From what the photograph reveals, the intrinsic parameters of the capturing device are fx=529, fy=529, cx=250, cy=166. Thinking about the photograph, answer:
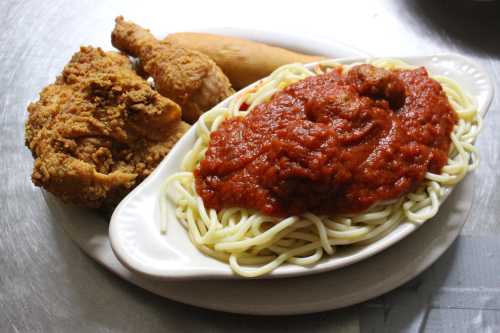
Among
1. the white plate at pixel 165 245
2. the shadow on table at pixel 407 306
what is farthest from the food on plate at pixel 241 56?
the shadow on table at pixel 407 306

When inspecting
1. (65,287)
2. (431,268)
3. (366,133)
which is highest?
(366,133)

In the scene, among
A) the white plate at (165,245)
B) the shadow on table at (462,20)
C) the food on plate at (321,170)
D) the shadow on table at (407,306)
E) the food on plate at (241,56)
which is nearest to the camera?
the white plate at (165,245)

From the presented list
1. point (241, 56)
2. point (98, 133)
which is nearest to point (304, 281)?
point (98, 133)

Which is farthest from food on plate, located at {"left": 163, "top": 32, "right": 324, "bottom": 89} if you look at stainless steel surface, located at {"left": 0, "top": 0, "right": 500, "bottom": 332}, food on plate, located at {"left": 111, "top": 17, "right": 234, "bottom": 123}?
stainless steel surface, located at {"left": 0, "top": 0, "right": 500, "bottom": 332}

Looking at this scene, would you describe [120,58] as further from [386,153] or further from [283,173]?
[386,153]

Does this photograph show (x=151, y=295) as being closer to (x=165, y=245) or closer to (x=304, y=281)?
(x=165, y=245)

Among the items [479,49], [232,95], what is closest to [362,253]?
[232,95]

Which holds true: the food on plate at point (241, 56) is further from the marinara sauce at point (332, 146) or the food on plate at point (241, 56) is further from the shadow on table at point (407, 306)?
the shadow on table at point (407, 306)
